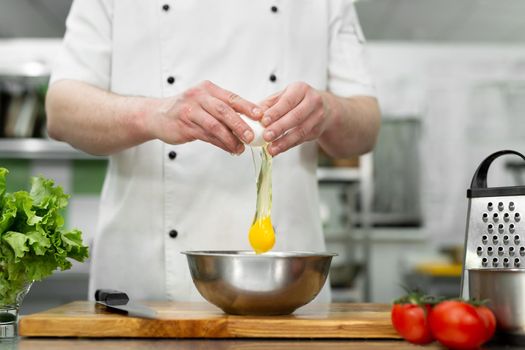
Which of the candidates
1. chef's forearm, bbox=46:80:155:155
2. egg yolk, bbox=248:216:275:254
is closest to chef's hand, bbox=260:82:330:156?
egg yolk, bbox=248:216:275:254

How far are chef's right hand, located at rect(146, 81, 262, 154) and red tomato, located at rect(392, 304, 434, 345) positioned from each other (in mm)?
395

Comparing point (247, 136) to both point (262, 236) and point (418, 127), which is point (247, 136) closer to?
point (262, 236)

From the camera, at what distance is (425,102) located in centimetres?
572

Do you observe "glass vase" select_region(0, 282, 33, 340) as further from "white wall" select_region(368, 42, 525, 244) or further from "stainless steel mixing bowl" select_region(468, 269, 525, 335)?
"white wall" select_region(368, 42, 525, 244)

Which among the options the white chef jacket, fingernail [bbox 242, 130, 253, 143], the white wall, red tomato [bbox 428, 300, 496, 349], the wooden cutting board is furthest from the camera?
the white wall

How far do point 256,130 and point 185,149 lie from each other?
1.45 feet

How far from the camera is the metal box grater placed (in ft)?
4.39

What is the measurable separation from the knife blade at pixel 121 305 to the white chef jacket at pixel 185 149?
32cm

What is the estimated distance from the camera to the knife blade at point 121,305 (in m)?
1.23

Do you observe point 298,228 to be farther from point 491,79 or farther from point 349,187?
→ point 491,79

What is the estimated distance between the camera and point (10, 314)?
1.27 m

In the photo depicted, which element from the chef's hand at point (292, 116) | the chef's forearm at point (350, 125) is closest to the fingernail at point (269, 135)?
the chef's hand at point (292, 116)

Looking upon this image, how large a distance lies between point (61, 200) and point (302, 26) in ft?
2.58

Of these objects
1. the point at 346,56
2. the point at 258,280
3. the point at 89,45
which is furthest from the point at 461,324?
the point at 89,45
